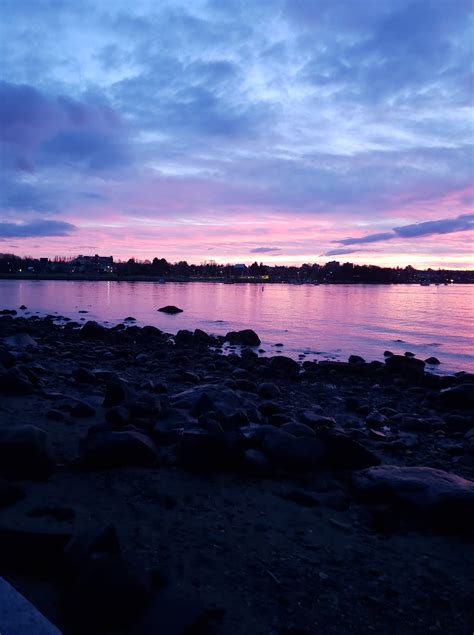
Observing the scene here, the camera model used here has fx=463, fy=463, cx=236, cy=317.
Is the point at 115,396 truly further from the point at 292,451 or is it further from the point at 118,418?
the point at 292,451

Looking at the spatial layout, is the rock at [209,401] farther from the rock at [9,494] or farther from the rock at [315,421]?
the rock at [9,494]

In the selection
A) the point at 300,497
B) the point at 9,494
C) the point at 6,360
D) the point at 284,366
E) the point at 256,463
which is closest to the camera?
the point at 9,494

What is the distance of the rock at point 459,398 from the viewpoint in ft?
34.1

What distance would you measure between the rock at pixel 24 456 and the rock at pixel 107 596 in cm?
189

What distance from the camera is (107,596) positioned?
273 centimetres

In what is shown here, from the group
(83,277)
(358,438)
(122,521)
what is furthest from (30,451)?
(83,277)

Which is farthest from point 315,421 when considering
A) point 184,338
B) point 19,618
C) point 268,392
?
point 184,338

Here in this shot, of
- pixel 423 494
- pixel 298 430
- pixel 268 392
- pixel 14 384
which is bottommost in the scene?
A: pixel 268 392

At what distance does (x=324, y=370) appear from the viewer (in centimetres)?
1475

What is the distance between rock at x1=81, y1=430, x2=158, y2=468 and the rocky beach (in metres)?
0.01

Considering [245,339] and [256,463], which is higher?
[256,463]

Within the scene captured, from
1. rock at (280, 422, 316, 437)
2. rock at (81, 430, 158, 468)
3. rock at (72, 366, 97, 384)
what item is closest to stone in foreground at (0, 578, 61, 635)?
rock at (81, 430, 158, 468)

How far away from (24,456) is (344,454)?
3.48m

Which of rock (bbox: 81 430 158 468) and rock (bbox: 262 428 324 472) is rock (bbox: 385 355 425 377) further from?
rock (bbox: 81 430 158 468)
